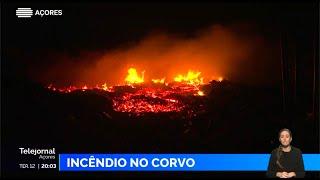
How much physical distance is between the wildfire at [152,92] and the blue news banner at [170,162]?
1.27ft

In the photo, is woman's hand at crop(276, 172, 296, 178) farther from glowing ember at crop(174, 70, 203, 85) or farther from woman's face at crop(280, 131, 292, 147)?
glowing ember at crop(174, 70, 203, 85)

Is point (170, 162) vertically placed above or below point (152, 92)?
below

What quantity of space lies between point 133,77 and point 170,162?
2.45 feet

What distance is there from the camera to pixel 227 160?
176 inches

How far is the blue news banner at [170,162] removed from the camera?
14.7 ft

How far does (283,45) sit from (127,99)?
1322 mm

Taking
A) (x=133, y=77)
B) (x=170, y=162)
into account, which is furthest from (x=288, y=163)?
(x=133, y=77)

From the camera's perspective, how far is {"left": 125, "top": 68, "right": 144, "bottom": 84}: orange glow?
14.8ft

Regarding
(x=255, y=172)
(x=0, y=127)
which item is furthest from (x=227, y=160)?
(x=0, y=127)

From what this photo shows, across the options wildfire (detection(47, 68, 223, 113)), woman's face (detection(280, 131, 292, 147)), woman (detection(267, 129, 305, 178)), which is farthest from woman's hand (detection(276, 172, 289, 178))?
wildfire (detection(47, 68, 223, 113))

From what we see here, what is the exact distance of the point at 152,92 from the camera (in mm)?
4516

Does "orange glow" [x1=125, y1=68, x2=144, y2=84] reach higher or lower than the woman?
higher

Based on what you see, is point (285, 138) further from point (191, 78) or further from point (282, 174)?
point (191, 78)

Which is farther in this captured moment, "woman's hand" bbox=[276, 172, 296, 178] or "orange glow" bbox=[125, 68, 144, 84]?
"orange glow" bbox=[125, 68, 144, 84]
